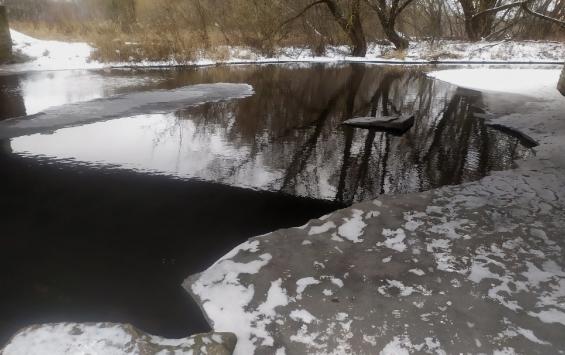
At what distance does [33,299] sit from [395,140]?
5.82m

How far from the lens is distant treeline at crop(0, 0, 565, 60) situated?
19.5 metres

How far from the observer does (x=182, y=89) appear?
11.4 metres

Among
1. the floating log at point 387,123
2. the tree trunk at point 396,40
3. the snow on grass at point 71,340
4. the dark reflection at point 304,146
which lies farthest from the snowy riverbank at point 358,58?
the snow on grass at point 71,340

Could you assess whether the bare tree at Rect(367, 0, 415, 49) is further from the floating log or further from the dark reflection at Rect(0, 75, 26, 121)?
the dark reflection at Rect(0, 75, 26, 121)

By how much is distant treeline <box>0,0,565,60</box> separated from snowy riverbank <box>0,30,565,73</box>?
2.12 feet

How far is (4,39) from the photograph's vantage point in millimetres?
15977

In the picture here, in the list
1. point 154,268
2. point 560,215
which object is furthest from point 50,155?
point 560,215

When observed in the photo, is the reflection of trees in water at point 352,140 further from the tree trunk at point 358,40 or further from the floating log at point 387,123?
the tree trunk at point 358,40

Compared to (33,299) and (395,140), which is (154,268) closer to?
(33,299)

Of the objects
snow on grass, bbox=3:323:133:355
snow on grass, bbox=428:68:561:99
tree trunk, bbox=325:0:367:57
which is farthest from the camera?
tree trunk, bbox=325:0:367:57

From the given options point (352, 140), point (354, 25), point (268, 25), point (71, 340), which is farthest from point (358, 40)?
point (71, 340)

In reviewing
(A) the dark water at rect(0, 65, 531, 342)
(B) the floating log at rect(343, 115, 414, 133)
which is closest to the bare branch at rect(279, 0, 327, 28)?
(A) the dark water at rect(0, 65, 531, 342)

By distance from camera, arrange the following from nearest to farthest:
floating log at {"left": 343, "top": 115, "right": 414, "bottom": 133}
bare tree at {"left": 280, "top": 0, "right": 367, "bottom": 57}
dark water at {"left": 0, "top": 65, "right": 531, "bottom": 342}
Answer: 1. dark water at {"left": 0, "top": 65, "right": 531, "bottom": 342}
2. floating log at {"left": 343, "top": 115, "right": 414, "bottom": 133}
3. bare tree at {"left": 280, "top": 0, "right": 367, "bottom": 57}

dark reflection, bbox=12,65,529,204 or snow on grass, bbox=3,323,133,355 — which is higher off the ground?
dark reflection, bbox=12,65,529,204
